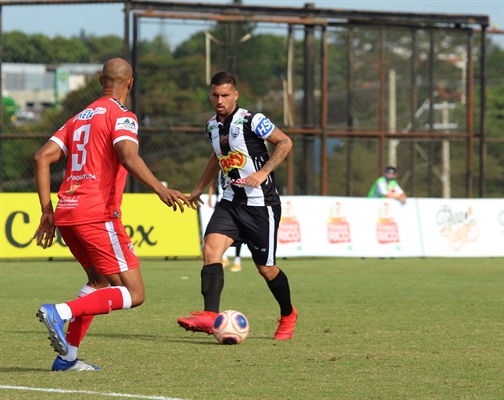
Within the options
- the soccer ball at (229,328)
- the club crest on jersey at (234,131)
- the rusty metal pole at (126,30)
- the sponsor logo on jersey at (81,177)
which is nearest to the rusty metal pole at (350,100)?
the rusty metal pole at (126,30)

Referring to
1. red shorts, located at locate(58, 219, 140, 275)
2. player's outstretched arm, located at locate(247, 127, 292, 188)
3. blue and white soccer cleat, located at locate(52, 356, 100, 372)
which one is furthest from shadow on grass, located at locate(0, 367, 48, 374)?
player's outstretched arm, located at locate(247, 127, 292, 188)

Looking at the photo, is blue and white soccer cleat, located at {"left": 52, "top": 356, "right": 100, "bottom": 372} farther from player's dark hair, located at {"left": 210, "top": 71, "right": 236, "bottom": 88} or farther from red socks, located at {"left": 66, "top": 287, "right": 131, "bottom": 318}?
player's dark hair, located at {"left": 210, "top": 71, "right": 236, "bottom": 88}

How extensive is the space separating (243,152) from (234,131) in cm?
20

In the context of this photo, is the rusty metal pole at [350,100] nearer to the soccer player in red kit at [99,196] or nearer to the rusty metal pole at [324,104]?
the rusty metal pole at [324,104]

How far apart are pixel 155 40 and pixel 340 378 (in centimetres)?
1670

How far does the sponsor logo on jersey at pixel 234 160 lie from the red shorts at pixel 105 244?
2116 mm

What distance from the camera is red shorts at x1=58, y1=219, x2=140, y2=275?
21.7 feet

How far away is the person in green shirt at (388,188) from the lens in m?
20.8

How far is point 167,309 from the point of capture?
439 inches

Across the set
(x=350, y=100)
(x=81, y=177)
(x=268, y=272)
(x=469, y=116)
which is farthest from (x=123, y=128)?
(x=469, y=116)

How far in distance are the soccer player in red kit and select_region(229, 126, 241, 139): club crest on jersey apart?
197 centimetres

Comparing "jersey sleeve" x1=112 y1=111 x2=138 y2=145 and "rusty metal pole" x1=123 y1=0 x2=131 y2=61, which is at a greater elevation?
"rusty metal pole" x1=123 y1=0 x2=131 y2=61

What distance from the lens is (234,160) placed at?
870 centimetres

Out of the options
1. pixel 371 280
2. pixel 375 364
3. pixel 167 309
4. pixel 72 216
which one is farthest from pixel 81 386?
pixel 371 280
